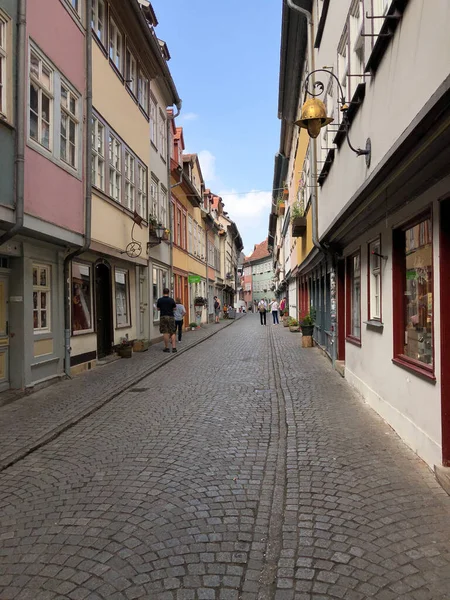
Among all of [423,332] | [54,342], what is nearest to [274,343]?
[54,342]

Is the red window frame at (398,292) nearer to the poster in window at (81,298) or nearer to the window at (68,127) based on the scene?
the window at (68,127)

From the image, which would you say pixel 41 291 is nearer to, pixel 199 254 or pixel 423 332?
pixel 423 332

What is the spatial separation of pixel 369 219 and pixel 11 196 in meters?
5.14

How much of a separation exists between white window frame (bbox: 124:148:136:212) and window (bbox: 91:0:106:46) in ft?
9.76

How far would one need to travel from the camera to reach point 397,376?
570 cm

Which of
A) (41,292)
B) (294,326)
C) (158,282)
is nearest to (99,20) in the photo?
(41,292)

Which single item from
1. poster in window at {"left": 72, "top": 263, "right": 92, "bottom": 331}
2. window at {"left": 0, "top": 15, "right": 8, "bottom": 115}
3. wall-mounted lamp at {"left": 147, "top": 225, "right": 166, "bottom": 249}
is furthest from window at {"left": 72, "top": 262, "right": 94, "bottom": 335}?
wall-mounted lamp at {"left": 147, "top": 225, "right": 166, "bottom": 249}

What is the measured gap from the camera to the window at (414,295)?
185 inches

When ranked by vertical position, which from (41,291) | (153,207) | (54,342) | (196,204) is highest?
(196,204)

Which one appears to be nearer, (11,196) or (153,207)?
(11,196)

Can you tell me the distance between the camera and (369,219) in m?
6.62

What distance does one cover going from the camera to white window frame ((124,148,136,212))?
13875mm

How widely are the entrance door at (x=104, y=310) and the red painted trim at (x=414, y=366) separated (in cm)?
844

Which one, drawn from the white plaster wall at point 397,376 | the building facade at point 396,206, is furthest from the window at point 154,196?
the white plaster wall at point 397,376
